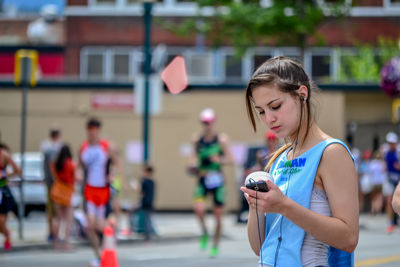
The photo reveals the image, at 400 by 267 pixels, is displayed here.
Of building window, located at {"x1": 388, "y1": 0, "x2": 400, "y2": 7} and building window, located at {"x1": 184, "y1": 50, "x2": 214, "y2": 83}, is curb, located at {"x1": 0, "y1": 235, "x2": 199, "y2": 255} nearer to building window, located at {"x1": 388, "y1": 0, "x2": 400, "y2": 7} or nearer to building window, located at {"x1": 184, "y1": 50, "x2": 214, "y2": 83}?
building window, located at {"x1": 184, "y1": 50, "x2": 214, "y2": 83}

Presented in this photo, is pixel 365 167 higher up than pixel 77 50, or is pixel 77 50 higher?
pixel 77 50

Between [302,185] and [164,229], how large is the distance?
16274 millimetres

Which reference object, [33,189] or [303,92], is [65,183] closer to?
[33,189]

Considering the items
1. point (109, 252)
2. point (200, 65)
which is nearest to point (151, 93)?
point (109, 252)

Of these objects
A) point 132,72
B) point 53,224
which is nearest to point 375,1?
point 132,72

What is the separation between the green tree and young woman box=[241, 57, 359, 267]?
21200 millimetres

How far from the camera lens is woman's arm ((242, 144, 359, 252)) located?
10.3 ft

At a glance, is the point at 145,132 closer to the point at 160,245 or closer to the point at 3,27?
the point at 160,245

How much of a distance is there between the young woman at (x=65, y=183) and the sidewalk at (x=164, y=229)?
387 mm

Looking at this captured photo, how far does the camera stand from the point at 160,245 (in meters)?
15.7

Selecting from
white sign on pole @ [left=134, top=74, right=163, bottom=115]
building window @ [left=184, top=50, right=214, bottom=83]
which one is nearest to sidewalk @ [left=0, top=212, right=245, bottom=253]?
white sign on pole @ [left=134, top=74, right=163, bottom=115]

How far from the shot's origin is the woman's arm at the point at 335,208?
3148 millimetres

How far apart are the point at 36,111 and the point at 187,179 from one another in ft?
17.7

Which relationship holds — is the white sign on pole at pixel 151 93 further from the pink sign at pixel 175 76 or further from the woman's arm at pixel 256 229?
the woman's arm at pixel 256 229
